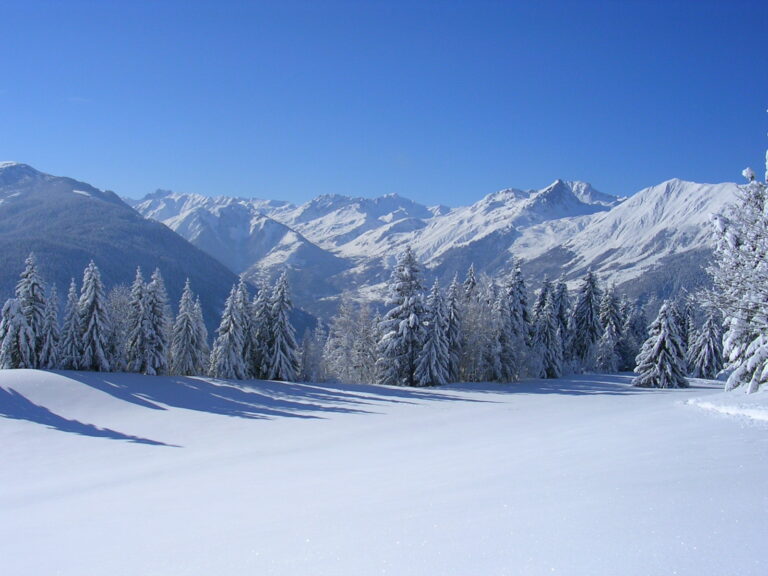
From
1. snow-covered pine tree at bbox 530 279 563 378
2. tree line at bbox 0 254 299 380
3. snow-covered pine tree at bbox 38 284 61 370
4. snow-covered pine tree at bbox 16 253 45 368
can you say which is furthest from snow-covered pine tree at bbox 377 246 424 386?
snow-covered pine tree at bbox 16 253 45 368

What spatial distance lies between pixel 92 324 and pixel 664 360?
1914 inches

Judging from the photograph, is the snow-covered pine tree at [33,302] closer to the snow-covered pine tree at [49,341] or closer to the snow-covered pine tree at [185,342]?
the snow-covered pine tree at [49,341]

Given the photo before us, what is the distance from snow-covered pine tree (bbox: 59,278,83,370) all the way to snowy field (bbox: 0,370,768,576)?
727 inches

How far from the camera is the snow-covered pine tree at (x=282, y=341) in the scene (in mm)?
45500

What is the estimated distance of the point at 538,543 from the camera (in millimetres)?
5516

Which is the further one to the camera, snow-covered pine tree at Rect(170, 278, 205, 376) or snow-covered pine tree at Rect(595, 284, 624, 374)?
snow-covered pine tree at Rect(595, 284, 624, 374)

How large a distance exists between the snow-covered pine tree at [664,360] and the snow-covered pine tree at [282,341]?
3094 cm

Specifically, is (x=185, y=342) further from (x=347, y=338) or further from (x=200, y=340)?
(x=347, y=338)

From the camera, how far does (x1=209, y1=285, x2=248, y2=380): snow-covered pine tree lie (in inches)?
1704

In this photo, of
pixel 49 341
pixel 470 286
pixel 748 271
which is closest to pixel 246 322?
pixel 49 341

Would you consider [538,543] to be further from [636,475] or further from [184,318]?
[184,318]

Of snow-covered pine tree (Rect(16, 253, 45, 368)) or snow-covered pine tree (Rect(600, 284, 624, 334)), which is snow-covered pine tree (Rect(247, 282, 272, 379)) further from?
snow-covered pine tree (Rect(600, 284, 624, 334))

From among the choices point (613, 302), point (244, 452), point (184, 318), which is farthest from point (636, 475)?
point (613, 302)

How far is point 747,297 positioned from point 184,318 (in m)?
42.0
